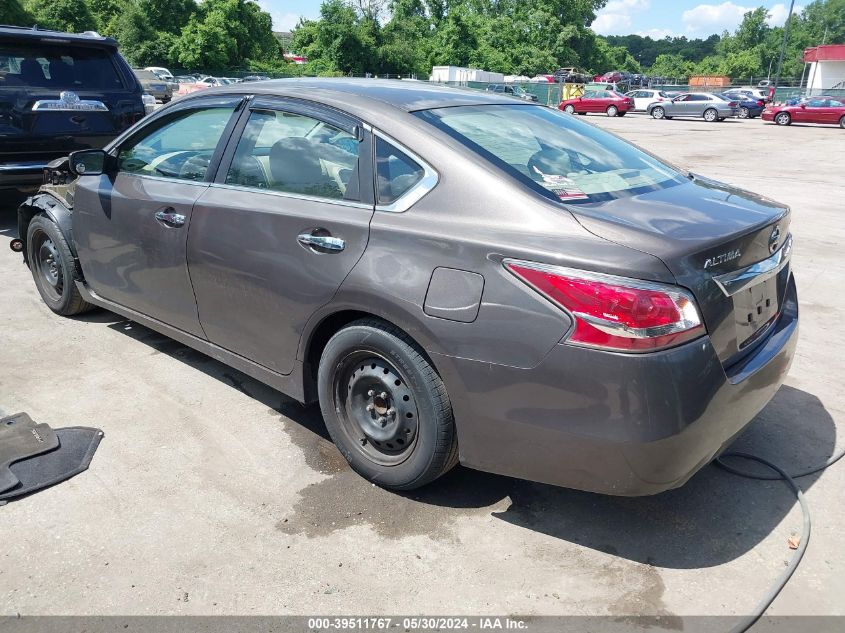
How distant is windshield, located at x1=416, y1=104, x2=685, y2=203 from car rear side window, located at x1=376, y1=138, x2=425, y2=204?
22 cm

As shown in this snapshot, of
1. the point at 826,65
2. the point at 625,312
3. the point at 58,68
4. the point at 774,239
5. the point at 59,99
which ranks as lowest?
the point at 625,312

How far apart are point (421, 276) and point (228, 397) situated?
6.08 ft

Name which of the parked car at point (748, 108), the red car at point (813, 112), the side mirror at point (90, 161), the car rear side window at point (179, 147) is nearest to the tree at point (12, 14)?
the parked car at point (748, 108)

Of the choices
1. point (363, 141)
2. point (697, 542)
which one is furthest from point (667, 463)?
point (363, 141)

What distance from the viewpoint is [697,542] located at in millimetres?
2775

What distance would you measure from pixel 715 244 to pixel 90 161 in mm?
3604

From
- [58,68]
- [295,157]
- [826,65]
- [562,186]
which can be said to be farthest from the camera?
[826,65]

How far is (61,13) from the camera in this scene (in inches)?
2238

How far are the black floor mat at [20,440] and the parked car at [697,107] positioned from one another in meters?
36.8

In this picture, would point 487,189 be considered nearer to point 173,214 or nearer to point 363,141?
point 363,141

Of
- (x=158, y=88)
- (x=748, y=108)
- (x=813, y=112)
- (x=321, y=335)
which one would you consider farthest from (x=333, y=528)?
(x=158, y=88)

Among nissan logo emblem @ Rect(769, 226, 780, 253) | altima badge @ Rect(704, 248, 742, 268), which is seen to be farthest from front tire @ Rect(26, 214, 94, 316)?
nissan logo emblem @ Rect(769, 226, 780, 253)

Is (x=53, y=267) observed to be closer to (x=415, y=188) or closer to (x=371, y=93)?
(x=371, y=93)

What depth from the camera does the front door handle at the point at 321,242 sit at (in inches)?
115
